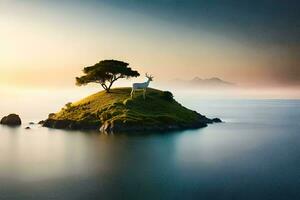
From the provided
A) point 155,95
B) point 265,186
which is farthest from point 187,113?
point 265,186

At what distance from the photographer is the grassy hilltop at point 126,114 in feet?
426

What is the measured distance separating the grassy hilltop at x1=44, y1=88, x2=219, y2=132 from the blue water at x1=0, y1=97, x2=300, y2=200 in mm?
13737

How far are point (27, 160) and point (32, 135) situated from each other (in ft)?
139

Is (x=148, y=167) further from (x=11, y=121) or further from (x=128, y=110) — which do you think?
(x=11, y=121)

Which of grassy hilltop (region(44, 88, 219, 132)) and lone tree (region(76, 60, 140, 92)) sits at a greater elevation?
lone tree (region(76, 60, 140, 92))

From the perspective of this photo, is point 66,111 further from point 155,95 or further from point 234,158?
point 234,158

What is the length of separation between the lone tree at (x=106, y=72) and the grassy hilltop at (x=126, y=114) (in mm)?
6601

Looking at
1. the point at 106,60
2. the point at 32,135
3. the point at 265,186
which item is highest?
the point at 106,60

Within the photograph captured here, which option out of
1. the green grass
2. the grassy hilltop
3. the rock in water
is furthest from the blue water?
the rock in water

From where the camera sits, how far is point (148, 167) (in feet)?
235

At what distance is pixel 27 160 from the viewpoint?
7894cm

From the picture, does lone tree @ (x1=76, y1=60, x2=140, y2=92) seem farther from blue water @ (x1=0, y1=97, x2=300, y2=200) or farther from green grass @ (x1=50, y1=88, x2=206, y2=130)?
blue water @ (x1=0, y1=97, x2=300, y2=200)

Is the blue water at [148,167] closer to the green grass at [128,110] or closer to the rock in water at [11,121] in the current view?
the green grass at [128,110]

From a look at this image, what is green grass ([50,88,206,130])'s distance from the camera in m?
135
